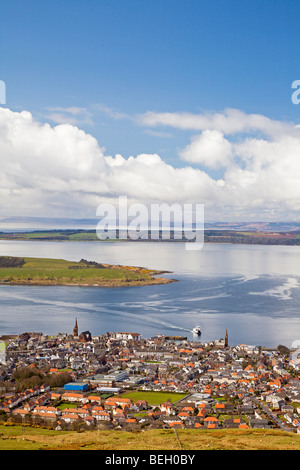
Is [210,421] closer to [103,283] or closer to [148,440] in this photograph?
[148,440]

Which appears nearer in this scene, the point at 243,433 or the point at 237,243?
the point at 243,433

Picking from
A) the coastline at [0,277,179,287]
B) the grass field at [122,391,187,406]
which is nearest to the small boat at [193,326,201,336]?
the grass field at [122,391,187,406]

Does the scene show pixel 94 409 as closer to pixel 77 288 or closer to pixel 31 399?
pixel 31 399

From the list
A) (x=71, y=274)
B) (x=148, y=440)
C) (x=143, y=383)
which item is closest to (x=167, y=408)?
(x=143, y=383)
